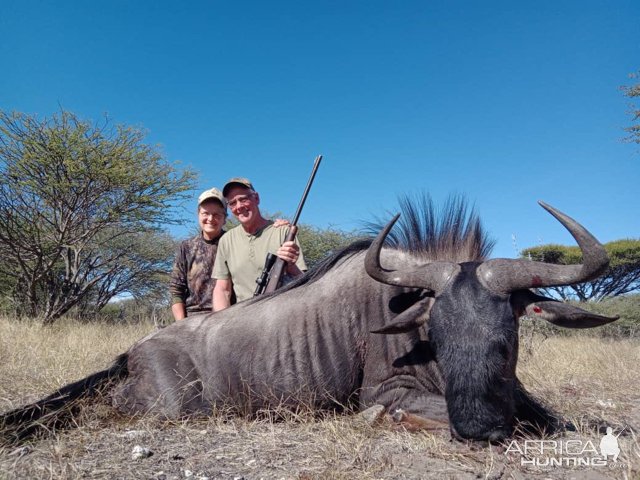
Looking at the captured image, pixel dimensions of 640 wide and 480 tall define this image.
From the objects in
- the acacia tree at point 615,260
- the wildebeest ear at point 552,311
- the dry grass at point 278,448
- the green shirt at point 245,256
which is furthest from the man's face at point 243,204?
the acacia tree at point 615,260

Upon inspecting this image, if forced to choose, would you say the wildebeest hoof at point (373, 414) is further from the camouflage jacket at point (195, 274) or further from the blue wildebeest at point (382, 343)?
the camouflage jacket at point (195, 274)

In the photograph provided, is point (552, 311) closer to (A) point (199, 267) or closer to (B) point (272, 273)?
(B) point (272, 273)

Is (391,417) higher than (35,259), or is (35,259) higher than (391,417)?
(35,259)

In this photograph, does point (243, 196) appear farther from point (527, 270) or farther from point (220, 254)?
point (527, 270)

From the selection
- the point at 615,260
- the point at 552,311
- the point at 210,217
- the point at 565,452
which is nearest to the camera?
the point at 565,452

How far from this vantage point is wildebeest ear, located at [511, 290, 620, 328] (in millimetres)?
2568

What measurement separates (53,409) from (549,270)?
9.92 ft

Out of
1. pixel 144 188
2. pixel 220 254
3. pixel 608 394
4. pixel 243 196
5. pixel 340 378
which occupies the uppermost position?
pixel 144 188

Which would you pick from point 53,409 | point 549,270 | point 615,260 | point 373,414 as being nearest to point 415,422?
point 373,414

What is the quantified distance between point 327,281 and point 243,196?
1698 millimetres

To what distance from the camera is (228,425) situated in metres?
2.99

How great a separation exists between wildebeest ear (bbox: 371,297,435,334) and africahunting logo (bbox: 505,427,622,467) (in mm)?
792

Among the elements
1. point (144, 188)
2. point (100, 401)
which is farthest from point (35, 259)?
point (100, 401)

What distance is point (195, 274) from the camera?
5406 millimetres
